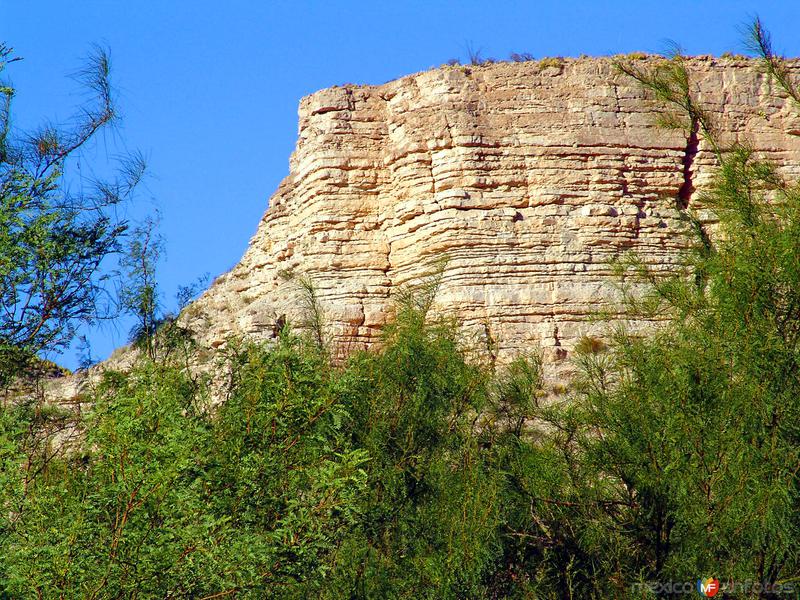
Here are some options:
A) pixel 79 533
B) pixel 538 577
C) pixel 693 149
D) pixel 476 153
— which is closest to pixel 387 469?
pixel 538 577

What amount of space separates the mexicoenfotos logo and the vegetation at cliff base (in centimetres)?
12

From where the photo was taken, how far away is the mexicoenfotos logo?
11031 mm

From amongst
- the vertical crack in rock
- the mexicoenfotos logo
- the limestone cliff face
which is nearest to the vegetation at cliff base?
the mexicoenfotos logo

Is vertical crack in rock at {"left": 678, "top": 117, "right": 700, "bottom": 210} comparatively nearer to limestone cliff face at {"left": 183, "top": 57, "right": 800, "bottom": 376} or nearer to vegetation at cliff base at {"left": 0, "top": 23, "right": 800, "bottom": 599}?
limestone cliff face at {"left": 183, "top": 57, "right": 800, "bottom": 376}

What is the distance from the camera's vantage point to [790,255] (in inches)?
469

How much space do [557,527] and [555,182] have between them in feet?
34.5

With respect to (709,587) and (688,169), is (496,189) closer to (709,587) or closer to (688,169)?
(688,169)

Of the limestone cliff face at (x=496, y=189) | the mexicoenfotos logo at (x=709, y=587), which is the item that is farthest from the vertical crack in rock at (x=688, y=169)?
the mexicoenfotos logo at (x=709, y=587)

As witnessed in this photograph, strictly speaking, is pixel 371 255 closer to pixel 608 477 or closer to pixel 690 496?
pixel 608 477

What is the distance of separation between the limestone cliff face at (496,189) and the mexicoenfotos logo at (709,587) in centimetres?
1013

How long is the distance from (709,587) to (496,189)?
1239cm

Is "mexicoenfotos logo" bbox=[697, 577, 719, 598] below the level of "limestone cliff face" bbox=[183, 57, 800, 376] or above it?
below

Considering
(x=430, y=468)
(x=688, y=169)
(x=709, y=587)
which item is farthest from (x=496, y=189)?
(x=709, y=587)

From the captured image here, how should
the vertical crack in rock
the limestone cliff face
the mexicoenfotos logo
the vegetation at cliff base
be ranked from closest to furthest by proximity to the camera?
1. the vegetation at cliff base
2. the mexicoenfotos logo
3. the limestone cliff face
4. the vertical crack in rock
